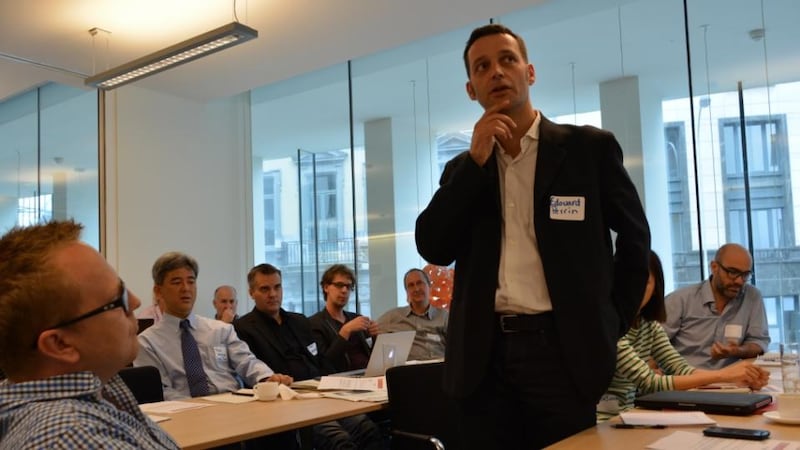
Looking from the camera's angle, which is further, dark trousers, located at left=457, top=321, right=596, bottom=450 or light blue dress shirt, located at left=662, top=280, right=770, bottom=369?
light blue dress shirt, located at left=662, top=280, right=770, bottom=369

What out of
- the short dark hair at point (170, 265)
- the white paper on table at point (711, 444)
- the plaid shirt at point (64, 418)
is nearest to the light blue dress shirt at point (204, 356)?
the short dark hair at point (170, 265)

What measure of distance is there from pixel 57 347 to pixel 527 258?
3.33 feet

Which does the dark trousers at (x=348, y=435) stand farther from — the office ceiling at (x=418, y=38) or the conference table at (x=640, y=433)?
the office ceiling at (x=418, y=38)

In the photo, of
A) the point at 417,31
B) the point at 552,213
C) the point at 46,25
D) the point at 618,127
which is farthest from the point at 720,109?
the point at 46,25

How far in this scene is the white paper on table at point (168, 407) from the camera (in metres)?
2.72

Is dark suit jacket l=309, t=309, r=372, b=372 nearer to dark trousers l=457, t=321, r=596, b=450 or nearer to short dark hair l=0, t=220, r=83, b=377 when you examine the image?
dark trousers l=457, t=321, r=596, b=450

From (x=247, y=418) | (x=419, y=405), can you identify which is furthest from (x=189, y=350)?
(x=419, y=405)

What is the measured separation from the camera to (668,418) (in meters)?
1.73

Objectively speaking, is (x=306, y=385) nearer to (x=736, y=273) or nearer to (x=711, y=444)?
(x=711, y=444)

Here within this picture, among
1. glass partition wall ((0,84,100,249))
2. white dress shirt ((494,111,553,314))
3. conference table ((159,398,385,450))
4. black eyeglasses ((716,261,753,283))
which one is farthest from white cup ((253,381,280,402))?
glass partition wall ((0,84,100,249))

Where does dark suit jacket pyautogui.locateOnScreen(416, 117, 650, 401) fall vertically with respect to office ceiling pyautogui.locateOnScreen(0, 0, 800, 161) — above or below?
below

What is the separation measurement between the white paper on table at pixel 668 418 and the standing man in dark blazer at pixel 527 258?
17 cm

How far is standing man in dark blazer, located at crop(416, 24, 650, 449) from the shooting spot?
1561mm

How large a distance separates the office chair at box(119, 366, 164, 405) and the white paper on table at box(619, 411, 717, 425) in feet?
6.82
